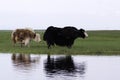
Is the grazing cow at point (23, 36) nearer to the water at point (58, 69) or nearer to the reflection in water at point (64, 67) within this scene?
the water at point (58, 69)

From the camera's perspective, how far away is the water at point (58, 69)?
2064cm

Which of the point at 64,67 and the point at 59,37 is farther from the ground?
the point at 59,37

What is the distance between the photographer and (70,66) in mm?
25188

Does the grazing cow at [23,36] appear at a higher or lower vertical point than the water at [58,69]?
higher

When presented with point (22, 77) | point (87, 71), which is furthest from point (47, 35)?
point (22, 77)

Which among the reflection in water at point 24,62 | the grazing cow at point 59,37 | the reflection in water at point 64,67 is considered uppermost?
the grazing cow at point 59,37

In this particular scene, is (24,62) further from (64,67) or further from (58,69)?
(58,69)

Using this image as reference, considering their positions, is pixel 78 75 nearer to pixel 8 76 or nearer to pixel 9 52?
pixel 8 76

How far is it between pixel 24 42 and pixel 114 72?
64.3 ft

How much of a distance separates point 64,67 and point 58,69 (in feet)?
3.57

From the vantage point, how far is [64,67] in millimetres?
24625

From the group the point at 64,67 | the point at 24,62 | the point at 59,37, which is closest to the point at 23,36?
the point at 59,37

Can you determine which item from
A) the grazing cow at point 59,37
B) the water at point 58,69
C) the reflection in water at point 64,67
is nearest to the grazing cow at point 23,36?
the grazing cow at point 59,37

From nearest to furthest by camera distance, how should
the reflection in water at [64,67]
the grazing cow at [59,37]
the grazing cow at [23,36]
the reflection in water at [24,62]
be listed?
the reflection in water at [64,67] → the reflection in water at [24,62] → the grazing cow at [59,37] → the grazing cow at [23,36]
